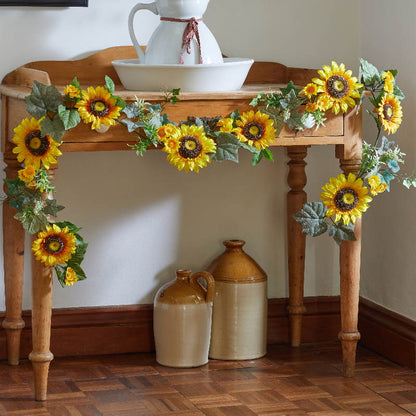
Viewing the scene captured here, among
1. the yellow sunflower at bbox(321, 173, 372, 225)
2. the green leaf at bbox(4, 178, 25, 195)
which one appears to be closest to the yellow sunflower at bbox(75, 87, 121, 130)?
the green leaf at bbox(4, 178, 25, 195)

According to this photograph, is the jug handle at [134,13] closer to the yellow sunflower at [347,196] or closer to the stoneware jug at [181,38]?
the stoneware jug at [181,38]

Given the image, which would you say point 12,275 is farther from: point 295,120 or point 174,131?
point 295,120

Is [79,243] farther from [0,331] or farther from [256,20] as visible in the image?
[256,20]

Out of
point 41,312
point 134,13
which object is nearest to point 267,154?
point 134,13

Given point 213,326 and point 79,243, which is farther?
point 213,326

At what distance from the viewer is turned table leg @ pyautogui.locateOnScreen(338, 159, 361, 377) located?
2.36m

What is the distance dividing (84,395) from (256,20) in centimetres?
119

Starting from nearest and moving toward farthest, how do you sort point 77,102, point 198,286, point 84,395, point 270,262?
point 77,102, point 84,395, point 198,286, point 270,262

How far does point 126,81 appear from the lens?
7.51ft

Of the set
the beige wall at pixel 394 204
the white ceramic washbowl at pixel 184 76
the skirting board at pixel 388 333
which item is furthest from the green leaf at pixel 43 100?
the skirting board at pixel 388 333

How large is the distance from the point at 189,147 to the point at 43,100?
0.36 metres

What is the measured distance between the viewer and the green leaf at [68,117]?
80.3 inches

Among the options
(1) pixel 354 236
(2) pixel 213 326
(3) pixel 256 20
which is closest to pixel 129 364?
(2) pixel 213 326

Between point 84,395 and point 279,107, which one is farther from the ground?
point 279,107
